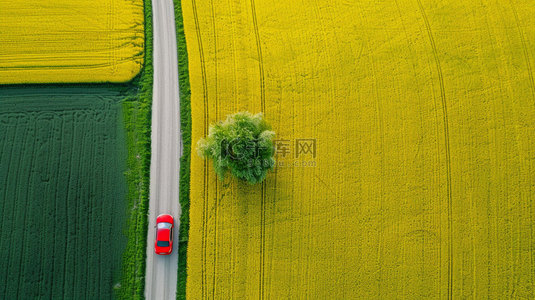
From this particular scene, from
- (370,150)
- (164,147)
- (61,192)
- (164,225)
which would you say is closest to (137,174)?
(164,147)

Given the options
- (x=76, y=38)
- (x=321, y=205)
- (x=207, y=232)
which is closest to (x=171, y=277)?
(x=207, y=232)

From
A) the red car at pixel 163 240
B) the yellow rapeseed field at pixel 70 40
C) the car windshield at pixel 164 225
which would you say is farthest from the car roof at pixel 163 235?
the yellow rapeseed field at pixel 70 40

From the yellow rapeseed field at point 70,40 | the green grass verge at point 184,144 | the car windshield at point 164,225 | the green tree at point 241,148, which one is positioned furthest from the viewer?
the yellow rapeseed field at point 70,40

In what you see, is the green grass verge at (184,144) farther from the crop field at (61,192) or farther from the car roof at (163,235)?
the crop field at (61,192)

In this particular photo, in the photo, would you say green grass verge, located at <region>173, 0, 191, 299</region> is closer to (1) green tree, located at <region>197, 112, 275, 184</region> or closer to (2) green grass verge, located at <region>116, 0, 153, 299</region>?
(2) green grass verge, located at <region>116, 0, 153, 299</region>

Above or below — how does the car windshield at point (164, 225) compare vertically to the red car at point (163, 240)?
above

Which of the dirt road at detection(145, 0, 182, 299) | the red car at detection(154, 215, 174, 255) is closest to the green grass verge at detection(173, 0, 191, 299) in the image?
the dirt road at detection(145, 0, 182, 299)
